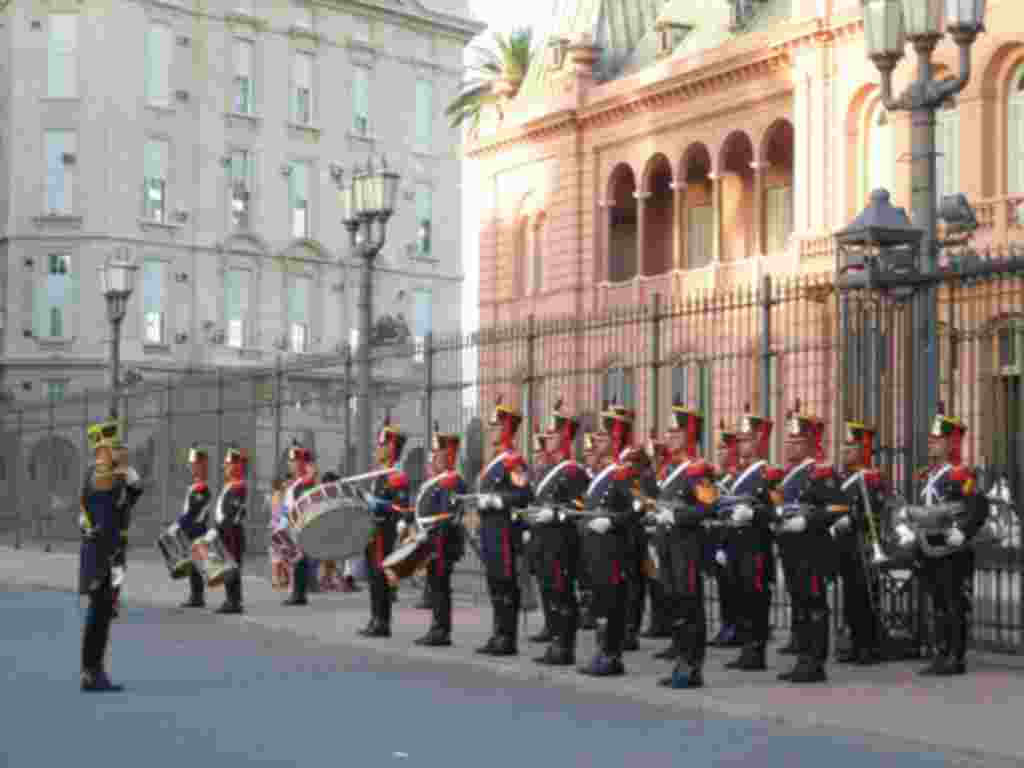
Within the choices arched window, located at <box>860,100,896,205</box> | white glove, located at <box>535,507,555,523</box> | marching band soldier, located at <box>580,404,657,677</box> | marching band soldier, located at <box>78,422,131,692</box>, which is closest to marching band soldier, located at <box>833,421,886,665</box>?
marching band soldier, located at <box>580,404,657,677</box>

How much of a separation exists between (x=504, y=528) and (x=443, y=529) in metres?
0.84

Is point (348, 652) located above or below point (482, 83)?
below

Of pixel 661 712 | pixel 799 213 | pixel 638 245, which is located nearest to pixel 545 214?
pixel 638 245

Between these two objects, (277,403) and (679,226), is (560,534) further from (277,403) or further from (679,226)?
(679,226)

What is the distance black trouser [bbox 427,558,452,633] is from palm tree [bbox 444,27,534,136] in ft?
132

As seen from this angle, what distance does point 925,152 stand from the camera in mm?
16344

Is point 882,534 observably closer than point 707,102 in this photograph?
Yes

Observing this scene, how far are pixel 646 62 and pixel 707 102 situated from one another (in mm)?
6052

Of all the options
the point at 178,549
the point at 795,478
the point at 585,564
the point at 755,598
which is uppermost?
the point at 795,478

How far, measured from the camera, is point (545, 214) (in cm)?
5434

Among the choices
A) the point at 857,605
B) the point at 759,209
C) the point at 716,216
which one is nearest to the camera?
the point at 857,605

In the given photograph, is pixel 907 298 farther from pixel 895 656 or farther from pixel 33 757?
pixel 33 757

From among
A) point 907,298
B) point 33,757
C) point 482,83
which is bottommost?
point 33,757

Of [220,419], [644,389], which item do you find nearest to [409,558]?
[644,389]
